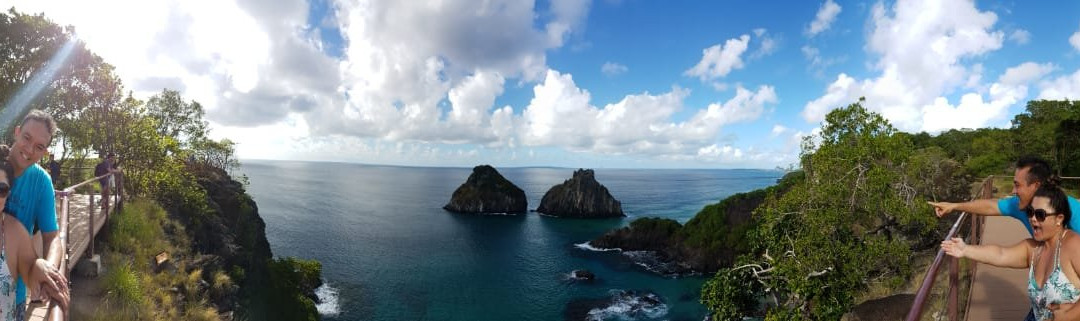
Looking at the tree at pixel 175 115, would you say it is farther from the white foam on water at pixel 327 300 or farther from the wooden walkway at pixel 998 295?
the wooden walkway at pixel 998 295

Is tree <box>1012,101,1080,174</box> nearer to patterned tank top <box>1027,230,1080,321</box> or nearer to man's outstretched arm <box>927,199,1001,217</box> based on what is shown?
man's outstretched arm <box>927,199,1001,217</box>

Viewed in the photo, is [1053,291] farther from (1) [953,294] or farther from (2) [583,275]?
(2) [583,275]

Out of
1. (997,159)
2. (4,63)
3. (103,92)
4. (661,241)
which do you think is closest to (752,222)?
(661,241)

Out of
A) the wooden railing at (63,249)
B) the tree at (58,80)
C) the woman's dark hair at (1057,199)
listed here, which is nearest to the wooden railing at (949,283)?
the woman's dark hair at (1057,199)

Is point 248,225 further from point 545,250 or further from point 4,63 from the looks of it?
point 545,250

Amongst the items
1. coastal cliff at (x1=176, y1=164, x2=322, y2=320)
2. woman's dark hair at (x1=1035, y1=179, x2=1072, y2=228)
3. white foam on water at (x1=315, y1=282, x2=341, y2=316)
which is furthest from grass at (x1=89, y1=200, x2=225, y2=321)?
white foam on water at (x1=315, y1=282, x2=341, y2=316)

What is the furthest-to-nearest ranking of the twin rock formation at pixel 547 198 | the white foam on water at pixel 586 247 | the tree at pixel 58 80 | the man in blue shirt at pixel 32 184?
the twin rock formation at pixel 547 198
the white foam on water at pixel 586 247
the tree at pixel 58 80
the man in blue shirt at pixel 32 184
